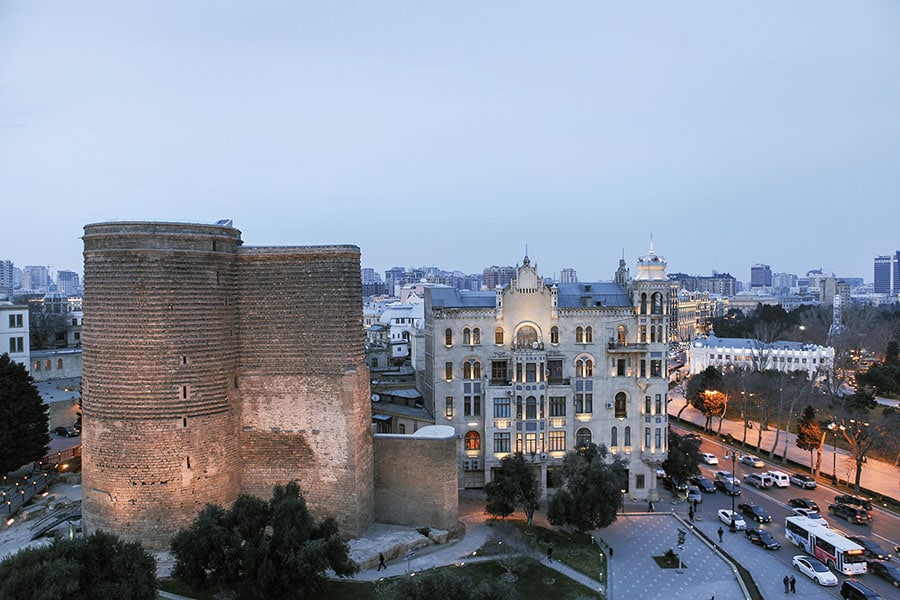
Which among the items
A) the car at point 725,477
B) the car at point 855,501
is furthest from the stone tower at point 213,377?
the car at point 855,501

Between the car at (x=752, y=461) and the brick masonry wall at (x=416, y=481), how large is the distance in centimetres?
3215

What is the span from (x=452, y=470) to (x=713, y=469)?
29.9m

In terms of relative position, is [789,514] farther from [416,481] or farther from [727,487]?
[416,481]

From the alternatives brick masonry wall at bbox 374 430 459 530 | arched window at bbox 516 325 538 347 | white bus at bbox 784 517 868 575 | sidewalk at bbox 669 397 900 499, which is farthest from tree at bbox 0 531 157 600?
sidewalk at bbox 669 397 900 499

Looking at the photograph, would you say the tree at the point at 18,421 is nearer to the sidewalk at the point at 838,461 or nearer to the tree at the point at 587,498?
the tree at the point at 587,498

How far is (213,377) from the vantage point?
99.5 ft

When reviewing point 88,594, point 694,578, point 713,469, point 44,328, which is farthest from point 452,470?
point 44,328

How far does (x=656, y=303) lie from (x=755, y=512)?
15.8 m

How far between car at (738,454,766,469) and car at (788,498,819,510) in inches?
373

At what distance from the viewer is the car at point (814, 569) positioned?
30.8m

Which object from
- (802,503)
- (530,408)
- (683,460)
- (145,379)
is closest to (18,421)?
(145,379)

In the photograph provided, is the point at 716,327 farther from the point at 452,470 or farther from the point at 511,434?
the point at 452,470

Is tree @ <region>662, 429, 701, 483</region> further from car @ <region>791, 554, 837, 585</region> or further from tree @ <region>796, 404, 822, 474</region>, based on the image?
tree @ <region>796, 404, 822, 474</region>

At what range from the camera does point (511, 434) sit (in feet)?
144
